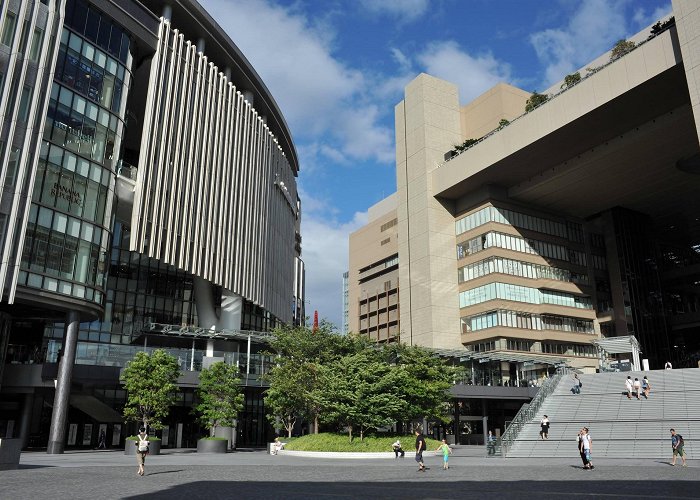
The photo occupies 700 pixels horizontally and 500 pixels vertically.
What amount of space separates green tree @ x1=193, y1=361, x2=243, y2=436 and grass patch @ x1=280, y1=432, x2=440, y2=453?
6.49 metres

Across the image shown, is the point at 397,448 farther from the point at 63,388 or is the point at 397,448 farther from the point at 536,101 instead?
the point at 536,101

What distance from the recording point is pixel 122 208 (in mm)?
47719

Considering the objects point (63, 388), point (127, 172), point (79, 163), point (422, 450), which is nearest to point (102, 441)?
point (63, 388)

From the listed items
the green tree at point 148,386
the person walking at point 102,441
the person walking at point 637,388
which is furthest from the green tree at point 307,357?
the person walking at point 637,388

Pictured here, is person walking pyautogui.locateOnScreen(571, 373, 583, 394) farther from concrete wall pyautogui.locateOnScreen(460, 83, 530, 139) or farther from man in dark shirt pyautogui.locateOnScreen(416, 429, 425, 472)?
concrete wall pyautogui.locateOnScreen(460, 83, 530, 139)

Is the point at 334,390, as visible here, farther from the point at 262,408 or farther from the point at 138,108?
the point at 138,108

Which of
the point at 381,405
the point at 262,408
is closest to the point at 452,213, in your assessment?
the point at 262,408

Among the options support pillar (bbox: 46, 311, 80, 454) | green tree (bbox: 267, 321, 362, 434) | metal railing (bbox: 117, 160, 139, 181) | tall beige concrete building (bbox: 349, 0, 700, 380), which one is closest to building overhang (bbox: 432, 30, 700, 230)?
tall beige concrete building (bbox: 349, 0, 700, 380)

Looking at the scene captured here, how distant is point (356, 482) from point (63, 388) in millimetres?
26287

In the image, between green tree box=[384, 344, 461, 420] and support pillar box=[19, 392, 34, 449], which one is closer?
support pillar box=[19, 392, 34, 449]

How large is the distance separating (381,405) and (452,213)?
1846 inches

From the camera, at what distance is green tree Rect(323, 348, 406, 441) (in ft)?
115

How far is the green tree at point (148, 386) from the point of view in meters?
37.5

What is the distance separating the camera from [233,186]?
56125 millimetres
